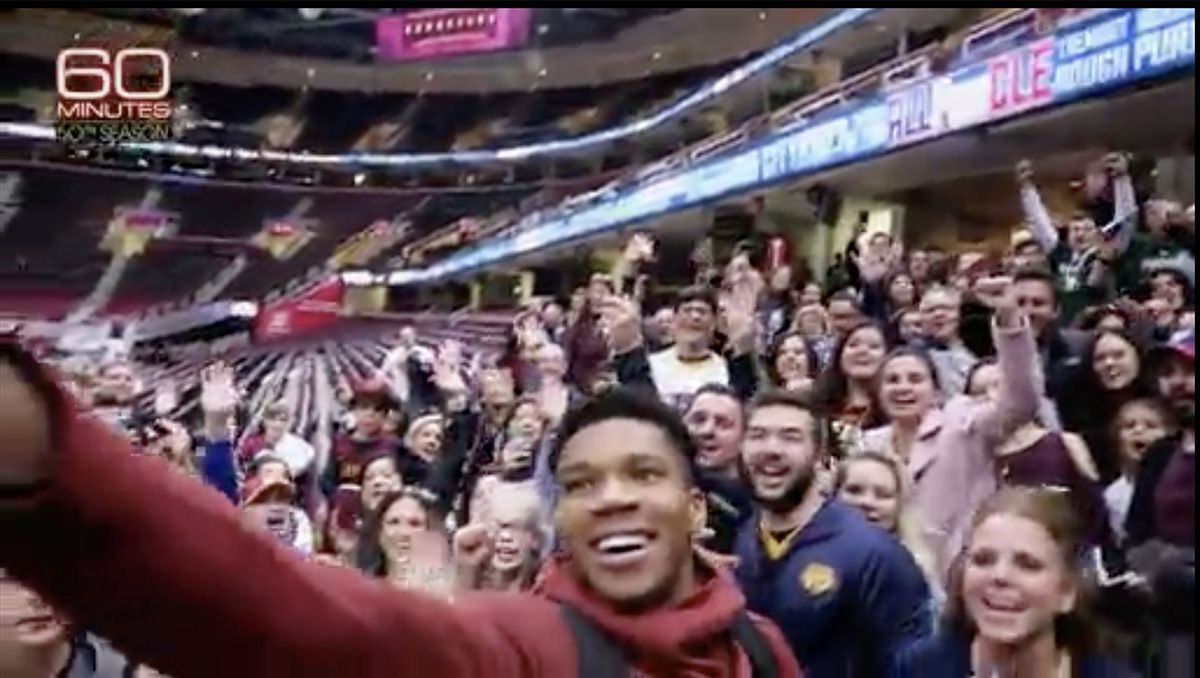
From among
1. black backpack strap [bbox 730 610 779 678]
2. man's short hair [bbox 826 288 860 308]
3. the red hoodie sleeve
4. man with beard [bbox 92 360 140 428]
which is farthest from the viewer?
man's short hair [bbox 826 288 860 308]

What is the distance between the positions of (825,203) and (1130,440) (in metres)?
0.29

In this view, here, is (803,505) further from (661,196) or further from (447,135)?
(447,135)

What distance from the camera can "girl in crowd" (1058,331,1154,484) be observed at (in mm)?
1229

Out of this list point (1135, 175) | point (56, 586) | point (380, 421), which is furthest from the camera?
point (380, 421)

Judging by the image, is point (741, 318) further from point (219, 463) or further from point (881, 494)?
point (219, 463)

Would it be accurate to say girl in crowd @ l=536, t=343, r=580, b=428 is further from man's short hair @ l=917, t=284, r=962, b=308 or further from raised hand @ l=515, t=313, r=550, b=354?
man's short hair @ l=917, t=284, r=962, b=308

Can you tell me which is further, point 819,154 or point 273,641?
point 819,154

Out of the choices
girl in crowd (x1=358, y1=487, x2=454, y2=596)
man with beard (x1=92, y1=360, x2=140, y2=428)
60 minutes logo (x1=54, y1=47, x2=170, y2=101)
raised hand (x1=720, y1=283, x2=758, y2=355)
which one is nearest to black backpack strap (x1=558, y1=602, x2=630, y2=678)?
girl in crowd (x1=358, y1=487, x2=454, y2=596)

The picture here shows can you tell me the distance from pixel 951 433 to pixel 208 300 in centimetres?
58

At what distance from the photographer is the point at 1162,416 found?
1217 millimetres

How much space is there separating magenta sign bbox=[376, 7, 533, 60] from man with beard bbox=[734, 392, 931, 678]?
1.11 feet

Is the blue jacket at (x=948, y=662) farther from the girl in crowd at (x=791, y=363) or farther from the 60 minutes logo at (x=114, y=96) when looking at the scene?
the 60 minutes logo at (x=114, y=96)

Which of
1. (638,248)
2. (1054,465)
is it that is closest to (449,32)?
(638,248)

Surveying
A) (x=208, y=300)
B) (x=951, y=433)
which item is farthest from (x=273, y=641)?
(x=951, y=433)
